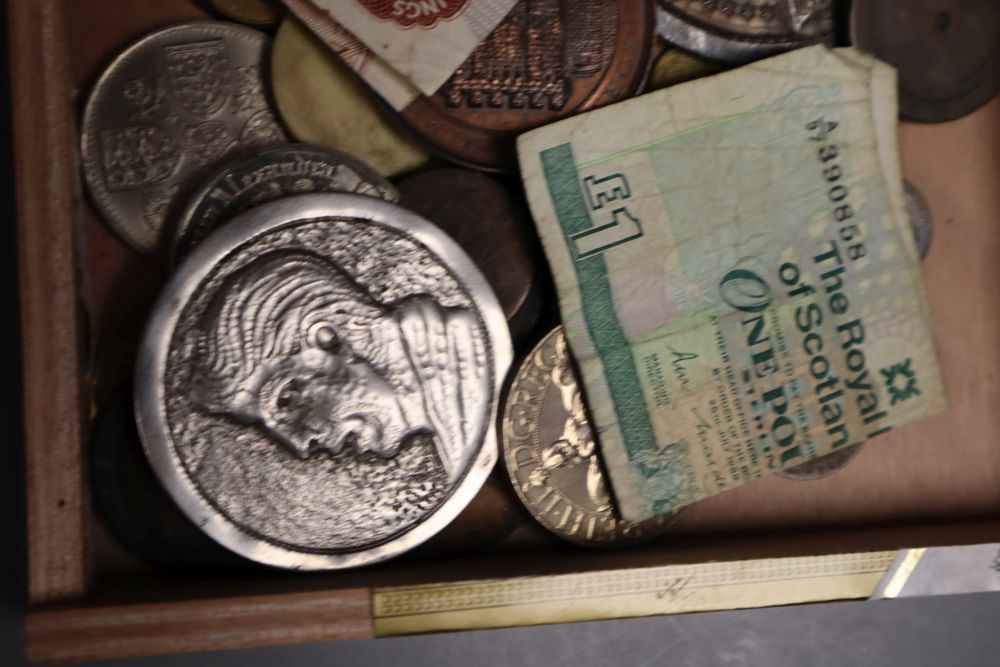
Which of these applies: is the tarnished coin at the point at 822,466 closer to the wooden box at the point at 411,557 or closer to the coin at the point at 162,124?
the wooden box at the point at 411,557

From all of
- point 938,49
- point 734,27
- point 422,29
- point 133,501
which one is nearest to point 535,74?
point 422,29

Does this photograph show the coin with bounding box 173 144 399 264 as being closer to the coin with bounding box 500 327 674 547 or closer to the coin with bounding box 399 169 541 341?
the coin with bounding box 399 169 541 341

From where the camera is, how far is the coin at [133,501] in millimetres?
910

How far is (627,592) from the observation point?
0.91 meters

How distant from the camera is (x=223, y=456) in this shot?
0.88 meters

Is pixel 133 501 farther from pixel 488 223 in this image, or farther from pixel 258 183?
pixel 488 223

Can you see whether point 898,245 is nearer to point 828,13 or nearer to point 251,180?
point 828,13

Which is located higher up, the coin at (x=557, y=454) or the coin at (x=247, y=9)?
the coin at (x=247, y=9)

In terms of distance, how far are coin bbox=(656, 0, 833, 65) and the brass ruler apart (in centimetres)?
57

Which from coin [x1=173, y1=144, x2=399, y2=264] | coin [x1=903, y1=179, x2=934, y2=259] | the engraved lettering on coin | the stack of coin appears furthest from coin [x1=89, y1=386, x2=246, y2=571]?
coin [x1=903, y1=179, x2=934, y2=259]

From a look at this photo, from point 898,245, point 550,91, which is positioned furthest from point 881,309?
point 550,91

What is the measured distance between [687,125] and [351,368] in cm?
46

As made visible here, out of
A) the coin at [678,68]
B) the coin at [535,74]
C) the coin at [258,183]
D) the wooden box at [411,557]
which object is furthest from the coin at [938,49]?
the coin at [258,183]

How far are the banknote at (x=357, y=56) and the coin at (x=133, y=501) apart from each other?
1.37ft
